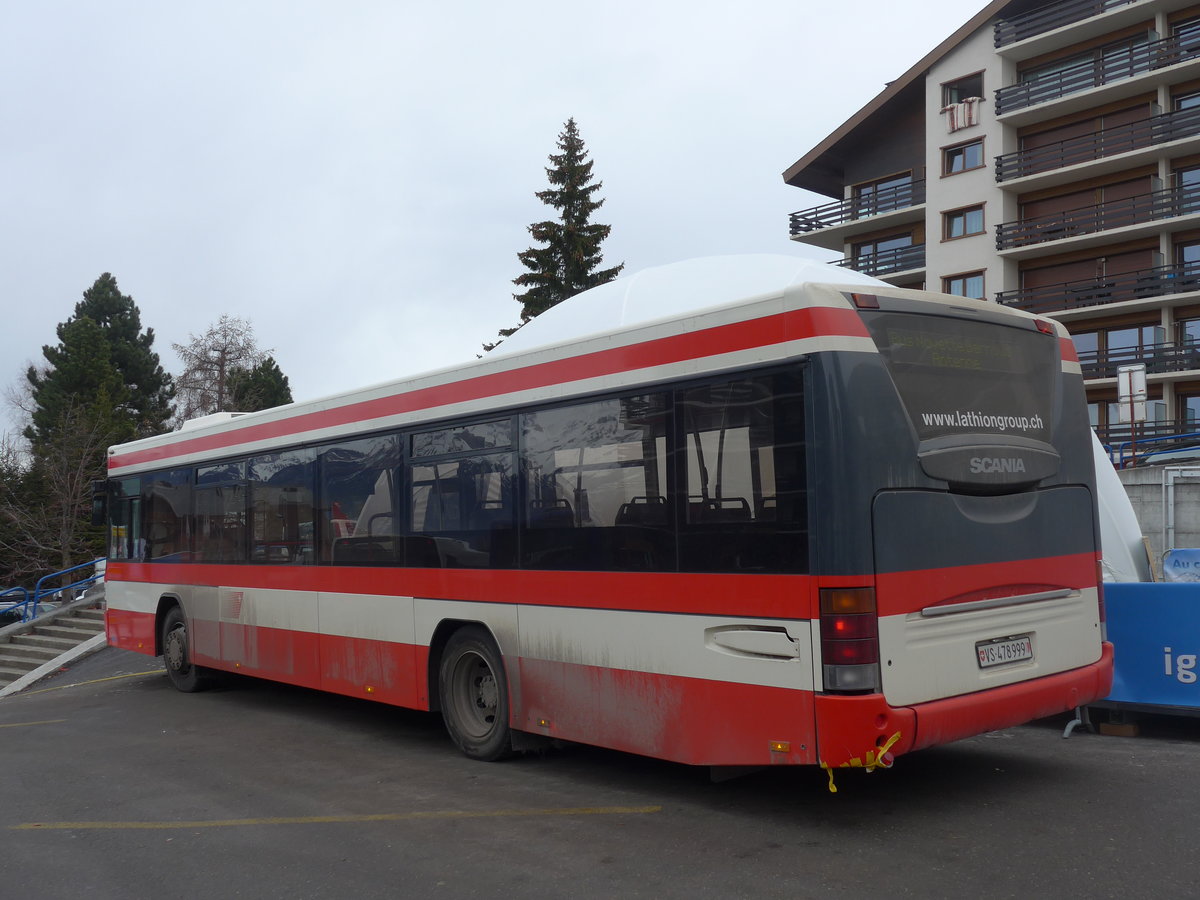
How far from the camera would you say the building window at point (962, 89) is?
128ft

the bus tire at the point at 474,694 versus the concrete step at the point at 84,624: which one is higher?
the bus tire at the point at 474,694

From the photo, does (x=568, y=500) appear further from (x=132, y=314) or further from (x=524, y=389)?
(x=132, y=314)

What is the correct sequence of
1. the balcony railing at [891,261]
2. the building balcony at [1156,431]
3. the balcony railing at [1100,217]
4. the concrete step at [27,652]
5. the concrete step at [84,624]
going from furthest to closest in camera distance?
1. the balcony railing at [891,261]
2. the balcony railing at [1100,217]
3. the building balcony at [1156,431]
4. the concrete step at [84,624]
5. the concrete step at [27,652]

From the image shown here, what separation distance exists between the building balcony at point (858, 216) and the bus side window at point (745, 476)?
36.4 meters

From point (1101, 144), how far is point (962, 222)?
5.13 meters

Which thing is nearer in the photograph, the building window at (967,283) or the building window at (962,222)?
the building window at (967,283)

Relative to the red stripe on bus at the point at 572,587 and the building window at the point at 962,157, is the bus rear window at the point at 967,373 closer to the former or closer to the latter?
the red stripe on bus at the point at 572,587

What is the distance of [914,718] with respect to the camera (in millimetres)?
5707

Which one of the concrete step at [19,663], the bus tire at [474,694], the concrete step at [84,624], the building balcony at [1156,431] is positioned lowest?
the concrete step at [19,663]

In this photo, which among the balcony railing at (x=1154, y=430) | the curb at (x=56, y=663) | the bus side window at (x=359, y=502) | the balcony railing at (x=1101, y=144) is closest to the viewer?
the bus side window at (x=359, y=502)

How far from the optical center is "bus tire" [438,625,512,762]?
315 inches

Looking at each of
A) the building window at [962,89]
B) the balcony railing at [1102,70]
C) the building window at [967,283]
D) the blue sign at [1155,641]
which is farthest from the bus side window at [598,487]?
the building window at [962,89]

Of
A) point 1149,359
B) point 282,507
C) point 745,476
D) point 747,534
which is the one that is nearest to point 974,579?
point 747,534

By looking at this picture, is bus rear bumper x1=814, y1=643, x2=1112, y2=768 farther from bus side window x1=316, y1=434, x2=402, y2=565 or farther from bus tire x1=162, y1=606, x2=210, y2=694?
bus tire x1=162, y1=606, x2=210, y2=694
